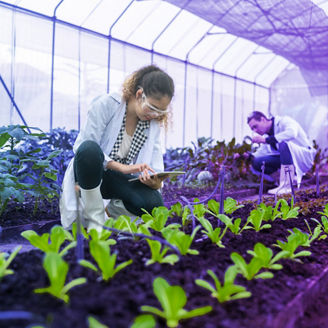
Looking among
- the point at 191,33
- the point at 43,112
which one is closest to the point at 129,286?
the point at 43,112

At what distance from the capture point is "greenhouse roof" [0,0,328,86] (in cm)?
577

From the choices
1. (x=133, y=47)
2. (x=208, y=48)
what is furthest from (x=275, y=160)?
(x=208, y=48)

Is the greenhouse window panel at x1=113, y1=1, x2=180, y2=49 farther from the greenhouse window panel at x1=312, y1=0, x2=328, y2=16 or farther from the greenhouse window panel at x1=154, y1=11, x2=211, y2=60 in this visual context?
the greenhouse window panel at x1=312, y1=0, x2=328, y2=16

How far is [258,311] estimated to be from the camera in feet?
3.66

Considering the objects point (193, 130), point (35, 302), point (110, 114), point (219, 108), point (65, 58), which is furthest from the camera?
point (219, 108)

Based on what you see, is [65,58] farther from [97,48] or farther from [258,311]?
[258,311]

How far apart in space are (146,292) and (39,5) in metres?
5.50

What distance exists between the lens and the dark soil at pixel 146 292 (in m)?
0.97

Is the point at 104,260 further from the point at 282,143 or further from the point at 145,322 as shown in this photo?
the point at 282,143

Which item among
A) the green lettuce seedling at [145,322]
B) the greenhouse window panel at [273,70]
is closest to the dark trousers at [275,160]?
the green lettuce seedling at [145,322]

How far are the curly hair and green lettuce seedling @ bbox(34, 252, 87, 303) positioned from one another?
52.7 inches

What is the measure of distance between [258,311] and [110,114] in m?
1.63

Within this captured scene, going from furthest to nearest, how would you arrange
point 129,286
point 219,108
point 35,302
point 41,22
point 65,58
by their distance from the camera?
point 219,108 → point 65,58 → point 41,22 → point 129,286 → point 35,302

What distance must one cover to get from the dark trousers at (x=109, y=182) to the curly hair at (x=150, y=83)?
0.43m
